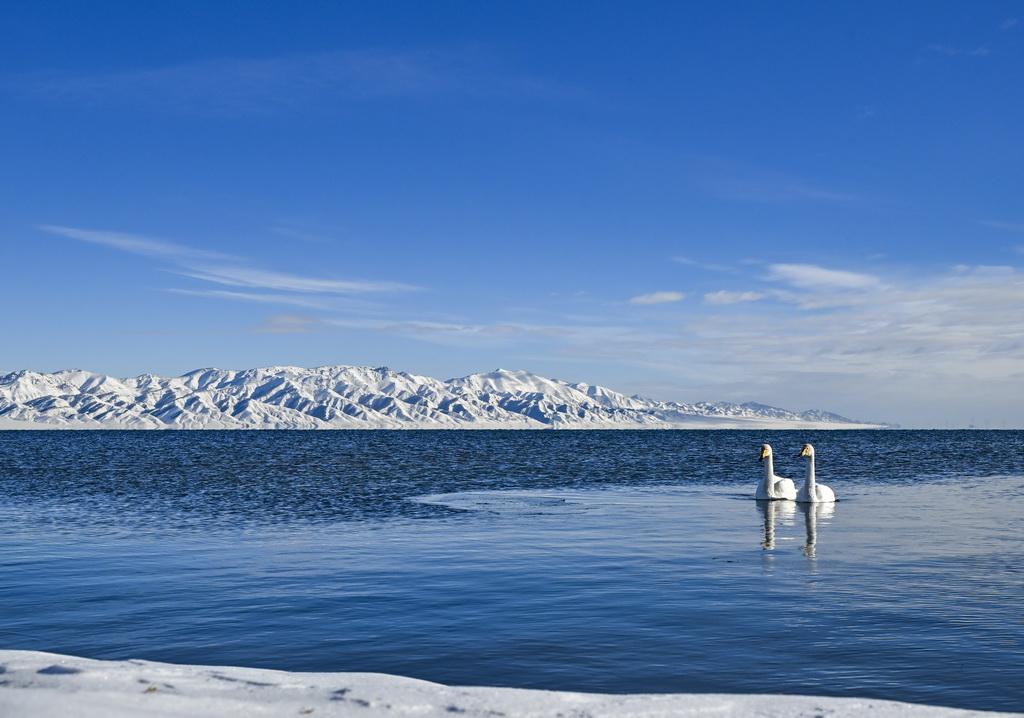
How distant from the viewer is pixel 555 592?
52.6 ft

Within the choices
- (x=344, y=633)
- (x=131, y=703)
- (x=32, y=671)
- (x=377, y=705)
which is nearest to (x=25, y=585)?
(x=344, y=633)

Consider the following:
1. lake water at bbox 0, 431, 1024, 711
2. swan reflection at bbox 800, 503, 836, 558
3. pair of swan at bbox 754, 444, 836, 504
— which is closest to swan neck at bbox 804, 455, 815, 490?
pair of swan at bbox 754, 444, 836, 504

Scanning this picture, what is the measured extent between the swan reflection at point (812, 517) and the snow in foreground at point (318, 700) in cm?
1218

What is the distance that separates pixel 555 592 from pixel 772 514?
1548 cm

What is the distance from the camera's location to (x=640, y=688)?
10.2 metres

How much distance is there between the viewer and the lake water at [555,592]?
36.6ft

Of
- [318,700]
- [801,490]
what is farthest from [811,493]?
[318,700]

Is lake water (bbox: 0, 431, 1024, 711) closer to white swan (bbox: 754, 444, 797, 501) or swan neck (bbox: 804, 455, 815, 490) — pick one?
white swan (bbox: 754, 444, 797, 501)

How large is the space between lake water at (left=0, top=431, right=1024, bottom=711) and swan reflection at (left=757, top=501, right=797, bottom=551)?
0.13 m

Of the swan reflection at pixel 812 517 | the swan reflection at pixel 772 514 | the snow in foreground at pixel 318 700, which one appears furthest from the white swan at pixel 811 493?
the snow in foreground at pixel 318 700

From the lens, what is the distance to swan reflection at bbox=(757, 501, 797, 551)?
2266 cm

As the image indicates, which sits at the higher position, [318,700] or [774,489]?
[774,489]

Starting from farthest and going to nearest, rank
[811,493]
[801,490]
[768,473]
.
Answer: [768,473] < [801,490] < [811,493]

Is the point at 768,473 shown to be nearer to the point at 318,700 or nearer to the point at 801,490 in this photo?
the point at 801,490
